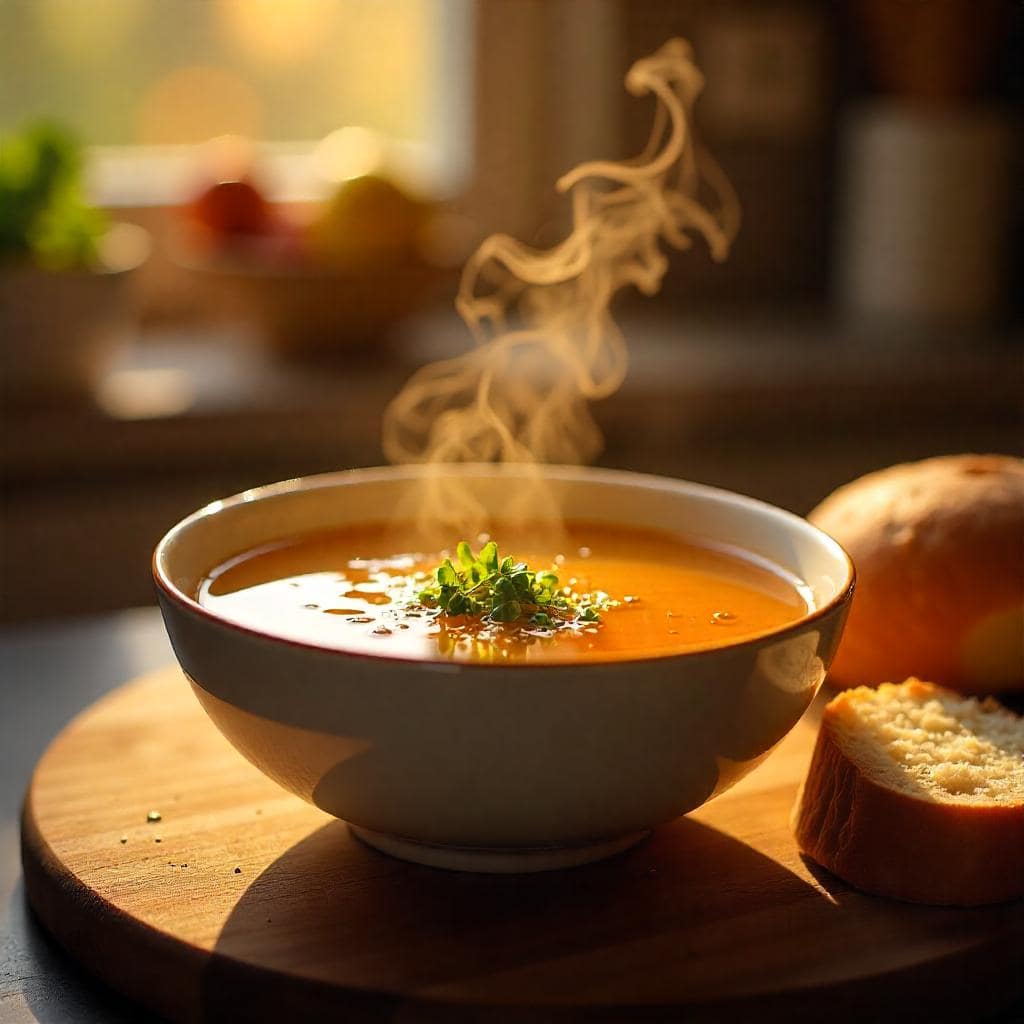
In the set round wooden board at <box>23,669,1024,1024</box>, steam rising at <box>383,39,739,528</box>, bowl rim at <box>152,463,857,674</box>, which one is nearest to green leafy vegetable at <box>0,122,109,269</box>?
steam rising at <box>383,39,739,528</box>

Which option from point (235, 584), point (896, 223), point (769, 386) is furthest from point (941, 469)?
point (896, 223)

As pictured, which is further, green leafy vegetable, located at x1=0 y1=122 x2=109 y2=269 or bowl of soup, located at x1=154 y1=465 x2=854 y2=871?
green leafy vegetable, located at x1=0 y1=122 x2=109 y2=269

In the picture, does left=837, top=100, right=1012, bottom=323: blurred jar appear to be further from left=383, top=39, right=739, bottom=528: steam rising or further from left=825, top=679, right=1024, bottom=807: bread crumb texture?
left=825, top=679, right=1024, bottom=807: bread crumb texture

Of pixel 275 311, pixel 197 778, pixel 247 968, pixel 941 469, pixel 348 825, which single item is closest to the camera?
pixel 247 968

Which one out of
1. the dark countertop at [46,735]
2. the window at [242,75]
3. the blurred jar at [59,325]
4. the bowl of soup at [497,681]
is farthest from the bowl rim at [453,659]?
the window at [242,75]

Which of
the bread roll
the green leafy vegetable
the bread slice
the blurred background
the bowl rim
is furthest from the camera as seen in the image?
the blurred background

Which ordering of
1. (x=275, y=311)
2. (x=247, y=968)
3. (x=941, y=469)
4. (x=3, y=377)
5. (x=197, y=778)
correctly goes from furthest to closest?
(x=275, y=311), (x=3, y=377), (x=941, y=469), (x=197, y=778), (x=247, y=968)

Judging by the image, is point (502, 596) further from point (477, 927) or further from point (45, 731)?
point (45, 731)

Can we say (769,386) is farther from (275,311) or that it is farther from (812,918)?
(812,918)
